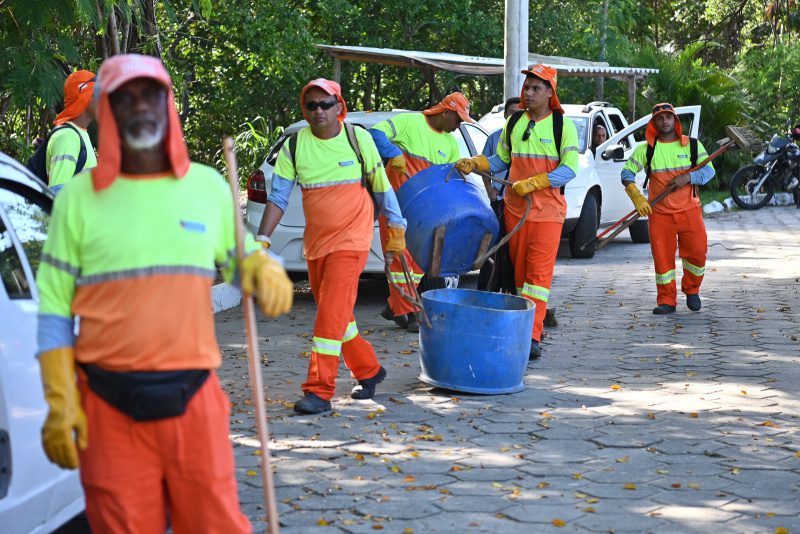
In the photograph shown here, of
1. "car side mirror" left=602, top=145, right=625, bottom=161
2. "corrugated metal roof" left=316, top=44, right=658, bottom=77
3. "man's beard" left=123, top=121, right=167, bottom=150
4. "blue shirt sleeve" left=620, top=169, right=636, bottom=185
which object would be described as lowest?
"blue shirt sleeve" left=620, top=169, right=636, bottom=185

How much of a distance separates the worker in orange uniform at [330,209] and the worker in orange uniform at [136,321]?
141 inches

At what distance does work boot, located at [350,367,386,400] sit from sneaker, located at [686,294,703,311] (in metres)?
4.40

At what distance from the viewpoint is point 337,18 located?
21.2 metres

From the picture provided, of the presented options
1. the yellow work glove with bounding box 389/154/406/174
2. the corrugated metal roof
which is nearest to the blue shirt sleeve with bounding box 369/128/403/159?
the yellow work glove with bounding box 389/154/406/174

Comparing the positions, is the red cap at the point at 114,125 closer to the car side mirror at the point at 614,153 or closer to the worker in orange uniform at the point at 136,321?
the worker in orange uniform at the point at 136,321

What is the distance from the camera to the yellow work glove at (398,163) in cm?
927

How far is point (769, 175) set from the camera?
2255cm

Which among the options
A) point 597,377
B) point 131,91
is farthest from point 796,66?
point 131,91

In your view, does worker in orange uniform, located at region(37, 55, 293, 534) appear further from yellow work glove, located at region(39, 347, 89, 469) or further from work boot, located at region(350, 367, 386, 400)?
work boot, located at region(350, 367, 386, 400)

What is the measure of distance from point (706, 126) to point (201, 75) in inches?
445

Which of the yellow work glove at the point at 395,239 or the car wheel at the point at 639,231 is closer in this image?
the yellow work glove at the point at 395,239

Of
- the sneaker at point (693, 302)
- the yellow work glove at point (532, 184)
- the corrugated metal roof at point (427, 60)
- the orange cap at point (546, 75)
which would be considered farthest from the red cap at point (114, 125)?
the corrugated metal roof at point (427, 60)

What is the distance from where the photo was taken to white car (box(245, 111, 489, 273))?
10.8 metres

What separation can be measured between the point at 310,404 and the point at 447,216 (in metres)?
1.78
